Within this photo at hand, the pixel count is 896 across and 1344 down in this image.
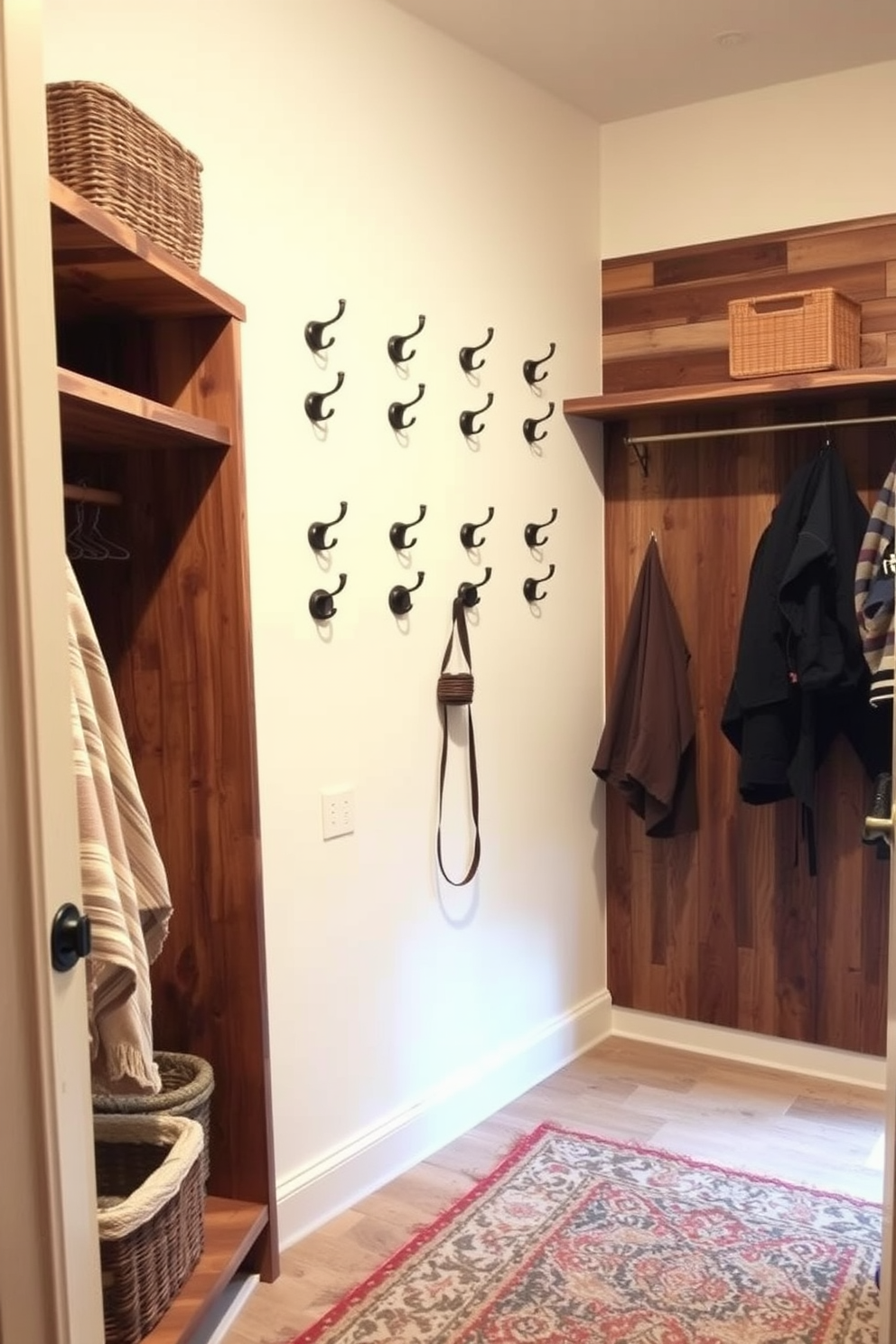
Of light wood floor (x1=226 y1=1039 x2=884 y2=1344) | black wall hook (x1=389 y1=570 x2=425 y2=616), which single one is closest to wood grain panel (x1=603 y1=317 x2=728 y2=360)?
black wall hook (x1=389 y1=570 x2=425 y2=616)

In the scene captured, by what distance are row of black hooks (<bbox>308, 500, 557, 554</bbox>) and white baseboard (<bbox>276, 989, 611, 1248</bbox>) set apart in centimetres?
136

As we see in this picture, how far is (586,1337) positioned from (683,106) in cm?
315

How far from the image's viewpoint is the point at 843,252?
310cm

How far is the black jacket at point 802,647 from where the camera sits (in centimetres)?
292

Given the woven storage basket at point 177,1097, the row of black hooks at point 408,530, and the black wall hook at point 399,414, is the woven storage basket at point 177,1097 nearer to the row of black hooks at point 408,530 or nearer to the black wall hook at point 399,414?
the row of black hooks at point 408,530

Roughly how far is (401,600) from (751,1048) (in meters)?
1.78

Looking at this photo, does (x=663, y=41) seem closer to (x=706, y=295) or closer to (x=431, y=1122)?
(x=706, y=295)

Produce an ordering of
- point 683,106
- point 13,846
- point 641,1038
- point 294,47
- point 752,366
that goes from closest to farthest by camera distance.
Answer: point 13,846 → point 294,47 → point 752,366 → point 683,106 → point 641,1038

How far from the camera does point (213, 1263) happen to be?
1.99m

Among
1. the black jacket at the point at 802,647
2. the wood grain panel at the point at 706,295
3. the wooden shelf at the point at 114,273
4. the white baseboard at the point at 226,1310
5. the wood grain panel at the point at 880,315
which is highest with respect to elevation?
the wood grain panel at the point at 706,295

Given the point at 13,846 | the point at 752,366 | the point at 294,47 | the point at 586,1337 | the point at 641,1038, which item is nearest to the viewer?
the point at 13,846

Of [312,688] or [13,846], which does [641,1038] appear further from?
[13,846]

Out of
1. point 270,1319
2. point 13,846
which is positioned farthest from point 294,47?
point 270,1319

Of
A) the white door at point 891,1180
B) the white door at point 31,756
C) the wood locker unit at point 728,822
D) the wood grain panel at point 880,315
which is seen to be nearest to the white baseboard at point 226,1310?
the white door at point 31,756
